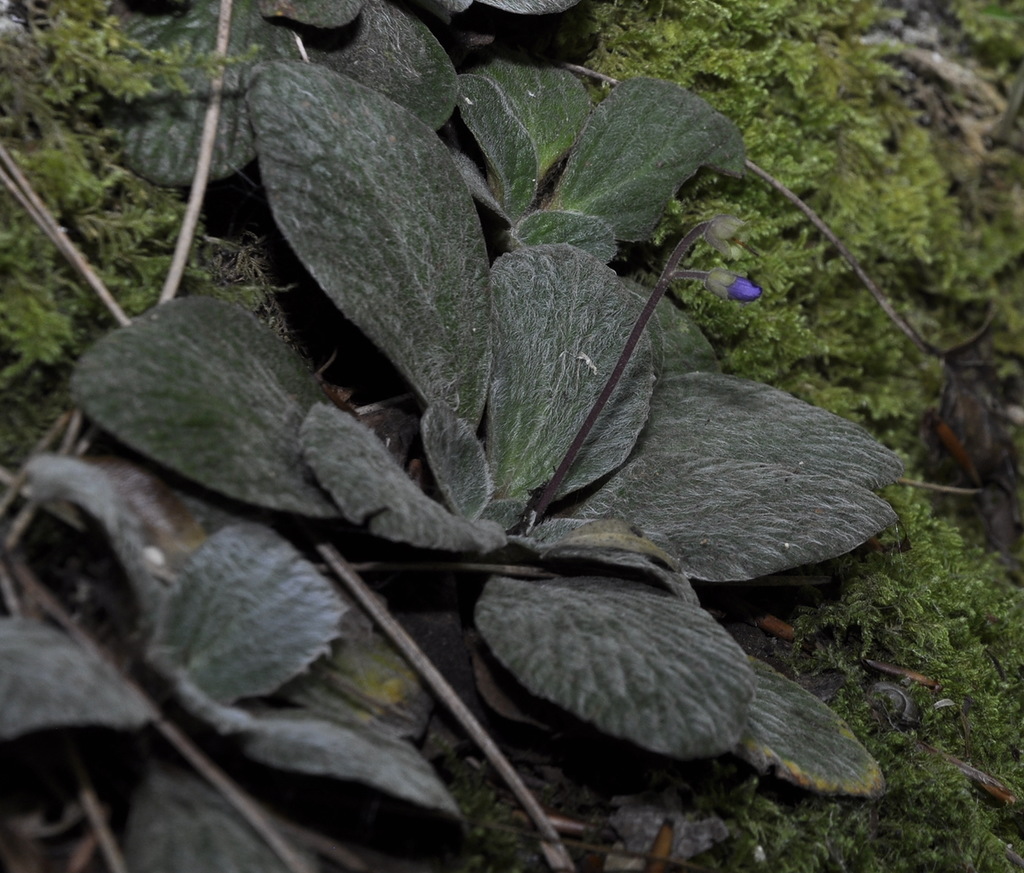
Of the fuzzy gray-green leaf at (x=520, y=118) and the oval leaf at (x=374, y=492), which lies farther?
the fuzzy gray-green leaf at (x=520, y=118)

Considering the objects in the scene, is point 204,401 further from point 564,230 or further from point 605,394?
point 564,230

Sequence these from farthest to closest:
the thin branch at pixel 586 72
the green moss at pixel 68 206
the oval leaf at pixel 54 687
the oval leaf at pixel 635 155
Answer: the thin branch at pixel 586 72, the oval leaf at pixel 635 155, the green moss at pixel 68 206, the oval leaf at pixel 54 687

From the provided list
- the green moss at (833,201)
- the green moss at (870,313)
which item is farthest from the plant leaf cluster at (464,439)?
the green moss at (833,201)

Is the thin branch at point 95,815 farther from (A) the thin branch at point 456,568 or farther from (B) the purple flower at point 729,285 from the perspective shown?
(B) the purple flower at point 729,285

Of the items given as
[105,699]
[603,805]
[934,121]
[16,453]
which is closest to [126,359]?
[16,453]

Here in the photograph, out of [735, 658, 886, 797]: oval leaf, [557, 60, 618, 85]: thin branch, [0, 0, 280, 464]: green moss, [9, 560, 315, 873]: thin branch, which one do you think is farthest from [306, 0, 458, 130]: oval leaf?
[735, 658, 886, 797]: oval leaf

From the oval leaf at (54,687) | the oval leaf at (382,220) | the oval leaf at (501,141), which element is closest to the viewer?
the oval leaf at (54,687)

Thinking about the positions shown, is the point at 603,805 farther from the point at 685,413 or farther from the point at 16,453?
the point at 16,453
